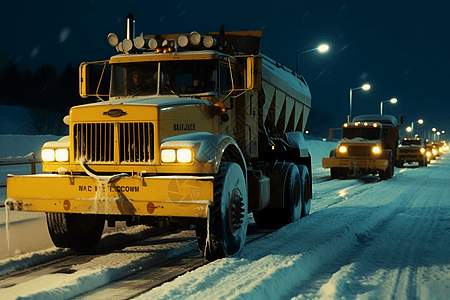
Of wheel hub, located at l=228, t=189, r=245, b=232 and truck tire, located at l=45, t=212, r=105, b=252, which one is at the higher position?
wheel hub, located at l=228, t=189, r=245, b=232

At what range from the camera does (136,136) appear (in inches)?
254

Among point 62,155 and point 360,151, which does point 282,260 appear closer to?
point 62,155

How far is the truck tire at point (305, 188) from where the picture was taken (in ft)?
36.0

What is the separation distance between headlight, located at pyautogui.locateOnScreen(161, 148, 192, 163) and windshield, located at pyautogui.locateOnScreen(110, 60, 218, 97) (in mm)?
1595

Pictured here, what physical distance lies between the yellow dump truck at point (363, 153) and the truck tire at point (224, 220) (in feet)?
51.8

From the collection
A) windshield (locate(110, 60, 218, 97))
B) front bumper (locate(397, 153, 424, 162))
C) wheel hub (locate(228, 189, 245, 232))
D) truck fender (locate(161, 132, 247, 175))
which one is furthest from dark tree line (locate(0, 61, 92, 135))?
truck fender (locate(161, 132, 247, 175))

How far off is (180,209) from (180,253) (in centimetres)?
149

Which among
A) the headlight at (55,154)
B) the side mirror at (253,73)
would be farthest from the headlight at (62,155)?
the side mirror at (253,73)

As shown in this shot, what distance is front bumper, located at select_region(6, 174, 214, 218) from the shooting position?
19.8ft

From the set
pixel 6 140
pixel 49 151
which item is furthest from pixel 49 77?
pixel 49 151

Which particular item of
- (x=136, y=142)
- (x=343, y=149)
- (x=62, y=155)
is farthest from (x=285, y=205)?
(x=343, y=149)

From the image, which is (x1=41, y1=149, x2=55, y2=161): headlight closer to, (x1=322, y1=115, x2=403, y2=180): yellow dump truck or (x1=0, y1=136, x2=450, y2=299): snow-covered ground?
(x1=0, y1=136, x2=450, y2=299): snow-covered ground

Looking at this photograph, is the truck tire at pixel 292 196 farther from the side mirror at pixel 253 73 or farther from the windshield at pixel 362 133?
the windshield at pixel 362 133

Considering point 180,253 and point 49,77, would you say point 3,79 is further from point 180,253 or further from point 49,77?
point 180,253
